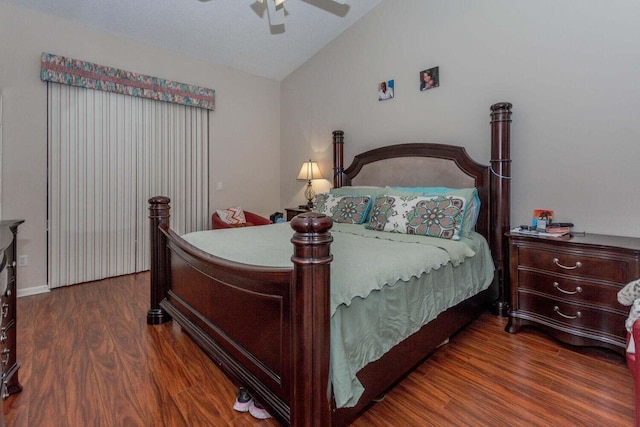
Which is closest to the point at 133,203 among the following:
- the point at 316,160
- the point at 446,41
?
the point at 316,160

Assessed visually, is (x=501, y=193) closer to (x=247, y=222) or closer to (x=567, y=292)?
(x=567, y=292)

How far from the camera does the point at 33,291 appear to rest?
122 inches

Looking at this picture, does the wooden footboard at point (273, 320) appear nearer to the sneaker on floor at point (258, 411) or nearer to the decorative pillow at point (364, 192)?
the sneaker on floor at point (258, 411)

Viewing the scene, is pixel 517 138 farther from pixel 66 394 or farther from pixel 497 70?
pixel 66 394

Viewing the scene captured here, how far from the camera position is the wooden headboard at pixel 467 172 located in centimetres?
255

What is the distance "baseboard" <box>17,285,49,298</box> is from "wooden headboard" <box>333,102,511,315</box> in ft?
11.1

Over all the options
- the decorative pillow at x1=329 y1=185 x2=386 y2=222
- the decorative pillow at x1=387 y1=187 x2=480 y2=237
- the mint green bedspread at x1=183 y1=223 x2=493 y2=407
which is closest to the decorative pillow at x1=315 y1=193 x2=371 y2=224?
the decorative pillow at x1=329 y1=185 x2=386 y2=222

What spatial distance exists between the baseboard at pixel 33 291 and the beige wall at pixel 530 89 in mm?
3641

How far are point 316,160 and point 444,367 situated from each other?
310cm

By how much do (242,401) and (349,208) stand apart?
183 cm

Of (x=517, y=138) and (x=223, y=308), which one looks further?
(x=517, y=138)

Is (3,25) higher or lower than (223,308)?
higher

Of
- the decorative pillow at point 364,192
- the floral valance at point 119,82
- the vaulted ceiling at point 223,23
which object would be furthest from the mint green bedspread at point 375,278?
the vaulted ceiling at point 223,23

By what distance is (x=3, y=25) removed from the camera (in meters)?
2.90
